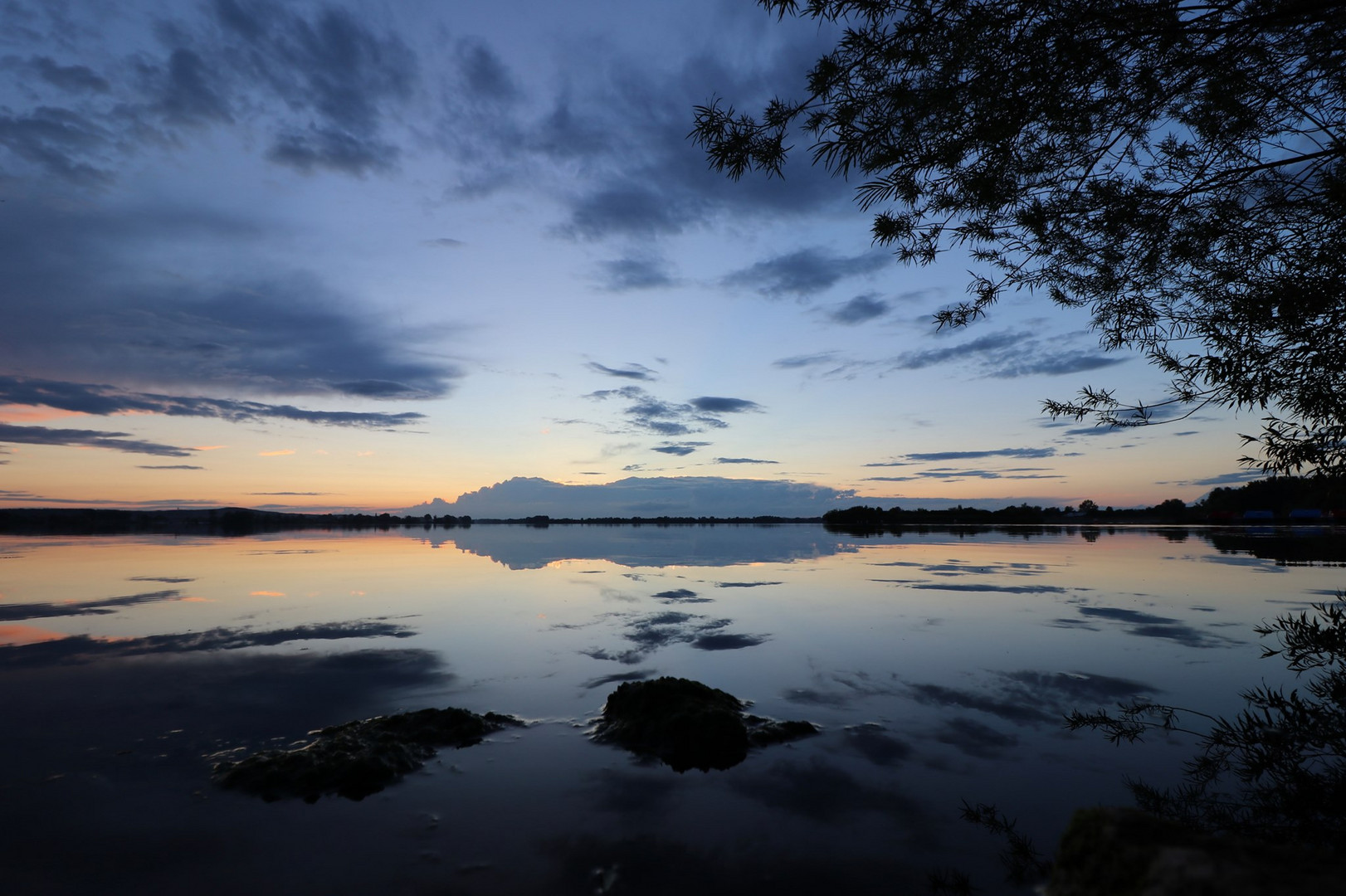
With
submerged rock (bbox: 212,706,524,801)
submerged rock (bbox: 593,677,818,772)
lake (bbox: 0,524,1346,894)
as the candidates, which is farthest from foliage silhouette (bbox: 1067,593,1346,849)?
submerged rock (bbox: 212,706,524,801)

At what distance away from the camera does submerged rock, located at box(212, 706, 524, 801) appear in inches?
256

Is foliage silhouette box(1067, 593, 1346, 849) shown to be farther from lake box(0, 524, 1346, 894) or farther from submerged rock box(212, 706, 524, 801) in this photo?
submerged rock box(212, 706, 524, 801)

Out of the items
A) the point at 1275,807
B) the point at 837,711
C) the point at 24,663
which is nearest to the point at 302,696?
the point at 24,663

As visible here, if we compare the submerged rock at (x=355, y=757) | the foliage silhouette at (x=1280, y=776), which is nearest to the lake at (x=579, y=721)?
the submerged rock at (x=355, y=757)

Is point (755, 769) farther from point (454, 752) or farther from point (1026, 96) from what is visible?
point (1026, 96)

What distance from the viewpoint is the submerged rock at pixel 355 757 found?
650cm

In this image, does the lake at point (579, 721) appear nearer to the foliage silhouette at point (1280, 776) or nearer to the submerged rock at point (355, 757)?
the submerged rock at point (355, 757)

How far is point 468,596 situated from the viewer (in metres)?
19.9

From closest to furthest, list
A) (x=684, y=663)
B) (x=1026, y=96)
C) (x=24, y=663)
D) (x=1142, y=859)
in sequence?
(x=1142, y=859) < (x=1026, y=96) < (x=24, y=663) < (x=684, y=663)

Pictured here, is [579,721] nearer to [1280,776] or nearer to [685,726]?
[685,726]

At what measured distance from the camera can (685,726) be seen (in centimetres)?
781

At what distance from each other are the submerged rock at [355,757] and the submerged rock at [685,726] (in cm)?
185

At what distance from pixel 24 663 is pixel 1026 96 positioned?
17.6 m

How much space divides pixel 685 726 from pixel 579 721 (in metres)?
1.79
